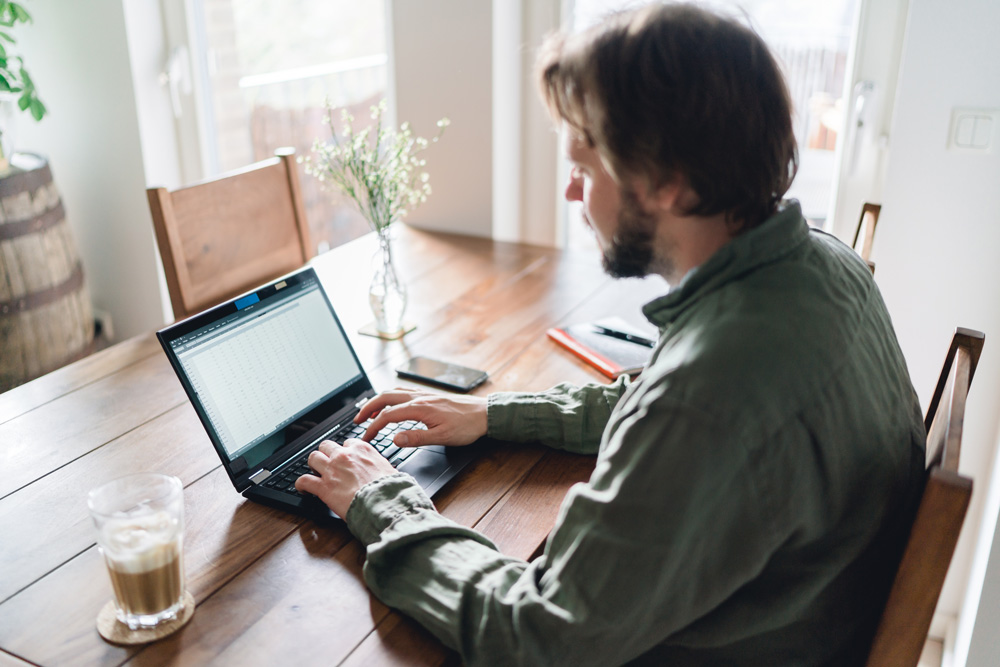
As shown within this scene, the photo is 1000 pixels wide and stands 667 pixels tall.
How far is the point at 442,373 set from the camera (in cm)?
140

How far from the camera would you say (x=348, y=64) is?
2.79m

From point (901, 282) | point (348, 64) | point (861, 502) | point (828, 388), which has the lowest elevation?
point (901, 282)

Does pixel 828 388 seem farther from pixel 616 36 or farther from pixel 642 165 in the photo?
pixel 616 36

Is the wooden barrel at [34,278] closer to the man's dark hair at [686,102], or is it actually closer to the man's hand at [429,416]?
the man's hand at [429,416]

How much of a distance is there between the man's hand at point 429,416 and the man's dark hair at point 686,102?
1.45ft

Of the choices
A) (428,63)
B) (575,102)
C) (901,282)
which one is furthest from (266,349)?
(901,282)

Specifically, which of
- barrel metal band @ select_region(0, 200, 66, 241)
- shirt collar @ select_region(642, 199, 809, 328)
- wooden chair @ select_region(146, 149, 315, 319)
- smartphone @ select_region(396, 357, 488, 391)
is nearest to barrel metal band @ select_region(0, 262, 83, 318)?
barrel metal band @ select_region(0, 200, 66, 241)

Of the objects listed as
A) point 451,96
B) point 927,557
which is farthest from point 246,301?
point 451,96

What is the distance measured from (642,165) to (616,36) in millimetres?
126

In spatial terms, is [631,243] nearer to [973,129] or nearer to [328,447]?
[328,447]

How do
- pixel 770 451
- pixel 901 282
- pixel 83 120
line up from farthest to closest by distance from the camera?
pixel 83 120
pixel 901 282
pixel 770 451

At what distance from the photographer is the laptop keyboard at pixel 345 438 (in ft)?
3.48

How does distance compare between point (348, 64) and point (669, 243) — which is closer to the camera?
point (669, 243)

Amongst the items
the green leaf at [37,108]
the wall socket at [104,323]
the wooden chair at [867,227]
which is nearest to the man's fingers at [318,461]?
the wooden chair at [867,227]
